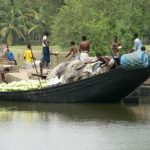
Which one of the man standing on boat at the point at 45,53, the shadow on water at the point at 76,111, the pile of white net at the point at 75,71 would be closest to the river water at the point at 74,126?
the shadow on water at the point at 76,111

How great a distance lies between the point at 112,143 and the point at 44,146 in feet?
4.99

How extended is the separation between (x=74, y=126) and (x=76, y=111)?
3.06 meters

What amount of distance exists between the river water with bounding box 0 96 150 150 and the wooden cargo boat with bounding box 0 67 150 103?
1.05 ft

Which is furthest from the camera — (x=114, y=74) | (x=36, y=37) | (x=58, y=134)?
(x=36, y=37)

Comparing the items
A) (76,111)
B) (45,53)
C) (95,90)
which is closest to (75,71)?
(95,90)

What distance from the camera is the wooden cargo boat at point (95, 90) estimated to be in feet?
71.4

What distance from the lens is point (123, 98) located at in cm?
2288

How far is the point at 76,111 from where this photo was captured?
21.0 meters

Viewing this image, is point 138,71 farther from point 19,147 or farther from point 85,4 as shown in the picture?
point 85,4

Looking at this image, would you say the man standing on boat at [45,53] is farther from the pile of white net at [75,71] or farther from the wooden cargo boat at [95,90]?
the wooden cargo boat at [95,90]

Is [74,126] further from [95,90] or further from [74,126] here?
[95,90]

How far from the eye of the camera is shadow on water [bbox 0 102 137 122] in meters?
19.5

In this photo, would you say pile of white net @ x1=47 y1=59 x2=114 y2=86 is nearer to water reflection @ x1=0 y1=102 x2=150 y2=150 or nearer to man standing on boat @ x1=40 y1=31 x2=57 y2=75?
water reflection @ x1=0 y1=102 x2=150 y2=150

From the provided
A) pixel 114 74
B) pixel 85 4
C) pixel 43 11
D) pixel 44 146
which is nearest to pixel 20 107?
pixel 114 74
